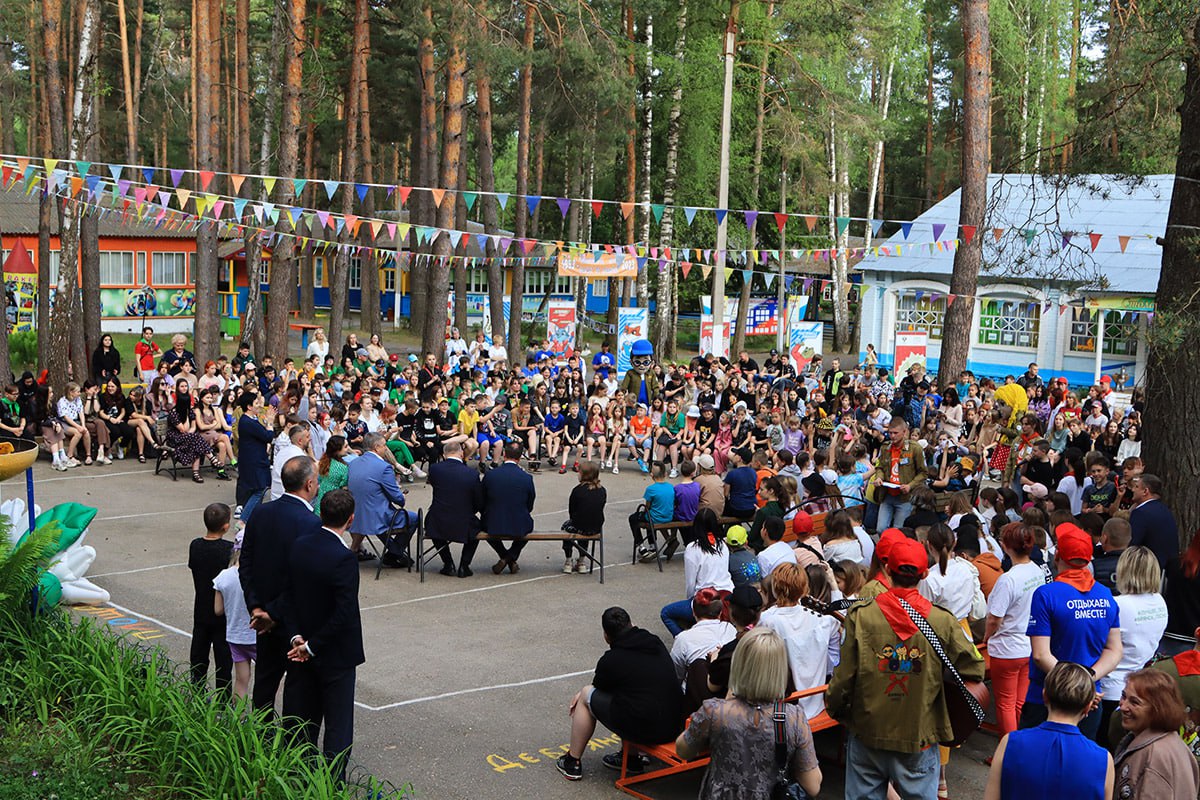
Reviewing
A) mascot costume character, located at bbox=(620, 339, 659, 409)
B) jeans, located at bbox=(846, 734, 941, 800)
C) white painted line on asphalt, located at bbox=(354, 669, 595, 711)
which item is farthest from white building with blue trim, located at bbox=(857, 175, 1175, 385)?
jeans, located at bbox=(846, 734, 941, 800)

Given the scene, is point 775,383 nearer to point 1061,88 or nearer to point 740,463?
point 740,463

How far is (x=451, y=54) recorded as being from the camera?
70.4 ft

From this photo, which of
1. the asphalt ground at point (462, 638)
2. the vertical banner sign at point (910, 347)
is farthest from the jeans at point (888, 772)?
the vertical banner sign at point (910, 347)

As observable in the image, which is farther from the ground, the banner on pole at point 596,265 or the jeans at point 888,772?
the banner on pole at point 596,265

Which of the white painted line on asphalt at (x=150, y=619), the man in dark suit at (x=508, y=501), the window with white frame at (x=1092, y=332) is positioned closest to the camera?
the white painted line on asphalt at (x=150, y=619)

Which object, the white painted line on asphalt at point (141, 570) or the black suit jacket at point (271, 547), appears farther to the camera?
the white painted line on asphalt at point (141, 570)

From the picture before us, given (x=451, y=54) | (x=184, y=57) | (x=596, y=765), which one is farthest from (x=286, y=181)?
(x=184, y=57)

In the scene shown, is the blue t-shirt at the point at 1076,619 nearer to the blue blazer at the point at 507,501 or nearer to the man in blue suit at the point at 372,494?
the blue blazer at the point at 507,501

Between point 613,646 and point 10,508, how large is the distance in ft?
20.9

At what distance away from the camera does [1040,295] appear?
26.7 m

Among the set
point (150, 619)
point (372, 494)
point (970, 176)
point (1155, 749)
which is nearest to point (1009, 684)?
point (1155, 749)

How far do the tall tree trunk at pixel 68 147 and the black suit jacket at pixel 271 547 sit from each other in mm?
14326

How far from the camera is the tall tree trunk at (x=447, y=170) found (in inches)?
861

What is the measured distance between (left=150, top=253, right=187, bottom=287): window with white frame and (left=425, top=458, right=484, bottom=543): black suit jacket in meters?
29.5
